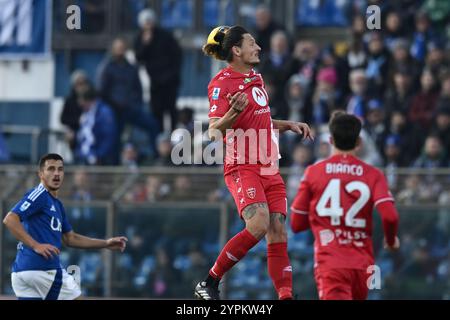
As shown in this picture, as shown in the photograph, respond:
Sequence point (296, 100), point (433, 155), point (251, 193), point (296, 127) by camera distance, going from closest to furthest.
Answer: point (251, 193) → point (296, 127) → point (433, 155) → point (296, 100)

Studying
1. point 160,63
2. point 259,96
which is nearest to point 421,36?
point 160,63

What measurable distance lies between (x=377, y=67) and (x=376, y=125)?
100 centimetres

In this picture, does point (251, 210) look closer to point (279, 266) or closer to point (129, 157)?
point (279, 266)

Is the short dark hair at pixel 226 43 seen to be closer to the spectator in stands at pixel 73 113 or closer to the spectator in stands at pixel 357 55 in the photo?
the spectator in stands at pixel 357 55

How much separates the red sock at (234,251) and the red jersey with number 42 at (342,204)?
47 centimetres

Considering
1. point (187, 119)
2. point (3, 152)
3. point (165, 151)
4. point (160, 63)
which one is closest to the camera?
point (165, 151)

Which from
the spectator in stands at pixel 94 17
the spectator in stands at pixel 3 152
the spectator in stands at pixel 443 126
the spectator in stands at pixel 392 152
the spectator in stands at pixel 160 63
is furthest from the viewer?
the spectator in stands at pixel 94 17

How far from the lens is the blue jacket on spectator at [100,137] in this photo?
18.9m

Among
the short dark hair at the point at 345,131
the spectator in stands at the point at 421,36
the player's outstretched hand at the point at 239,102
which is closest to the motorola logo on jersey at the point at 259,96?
the player's outstretched hand at the point at 239,102

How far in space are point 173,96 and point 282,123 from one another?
8.18 metres

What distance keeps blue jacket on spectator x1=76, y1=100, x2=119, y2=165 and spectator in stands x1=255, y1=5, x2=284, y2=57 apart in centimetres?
240

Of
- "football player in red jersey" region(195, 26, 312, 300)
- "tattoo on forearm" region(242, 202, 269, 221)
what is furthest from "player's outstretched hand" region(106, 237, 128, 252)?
"tattoo on forearm" region(242, 202, 269, 221)

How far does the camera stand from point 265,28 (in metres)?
18.7
